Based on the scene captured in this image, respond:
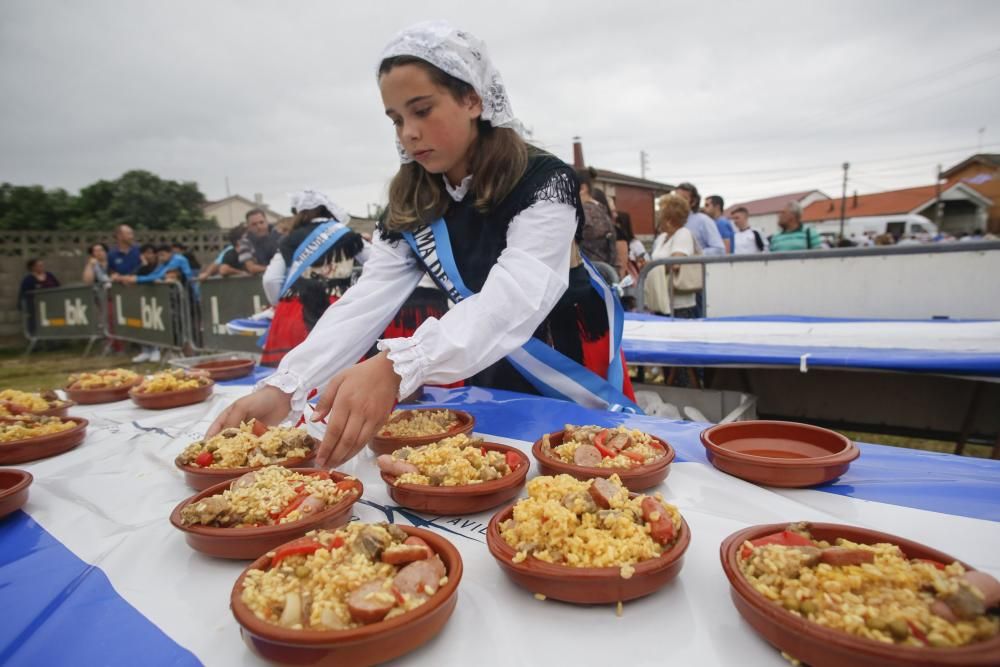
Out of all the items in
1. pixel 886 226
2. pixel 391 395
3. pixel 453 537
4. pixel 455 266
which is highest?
pixel 886 226

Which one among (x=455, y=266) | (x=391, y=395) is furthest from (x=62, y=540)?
(x=455, y=266)

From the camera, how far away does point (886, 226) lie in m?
34.0

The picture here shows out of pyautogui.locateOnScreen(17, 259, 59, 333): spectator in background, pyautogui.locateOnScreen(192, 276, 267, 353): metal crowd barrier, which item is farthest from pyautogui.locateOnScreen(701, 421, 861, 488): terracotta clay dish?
pyautogui.locateOnScreen(17, 259, 59, 333): spectator in background

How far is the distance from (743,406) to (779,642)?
2.24m

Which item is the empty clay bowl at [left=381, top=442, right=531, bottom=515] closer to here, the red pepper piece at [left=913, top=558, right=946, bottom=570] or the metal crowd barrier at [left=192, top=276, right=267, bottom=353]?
the red pepper piece at [left=913, top=558, right=946, bottom=570]

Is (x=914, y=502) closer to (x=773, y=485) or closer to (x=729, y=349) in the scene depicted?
(x=773, y=485)

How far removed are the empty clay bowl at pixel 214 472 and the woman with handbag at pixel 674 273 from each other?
4.16m

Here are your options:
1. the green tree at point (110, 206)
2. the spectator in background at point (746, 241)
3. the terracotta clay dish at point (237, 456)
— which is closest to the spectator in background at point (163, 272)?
the terracotta clay dish at point (237, 456)

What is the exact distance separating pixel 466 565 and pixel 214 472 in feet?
2.30

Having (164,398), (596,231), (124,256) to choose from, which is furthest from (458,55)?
(124,256)

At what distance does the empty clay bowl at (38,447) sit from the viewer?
1646 mm

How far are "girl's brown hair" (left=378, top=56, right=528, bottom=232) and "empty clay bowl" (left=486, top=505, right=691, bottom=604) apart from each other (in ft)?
4.10

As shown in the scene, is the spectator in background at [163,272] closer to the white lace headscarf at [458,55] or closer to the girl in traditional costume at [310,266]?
the girl in traditional costume at [310,266]

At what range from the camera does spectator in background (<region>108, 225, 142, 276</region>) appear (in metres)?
9.16
